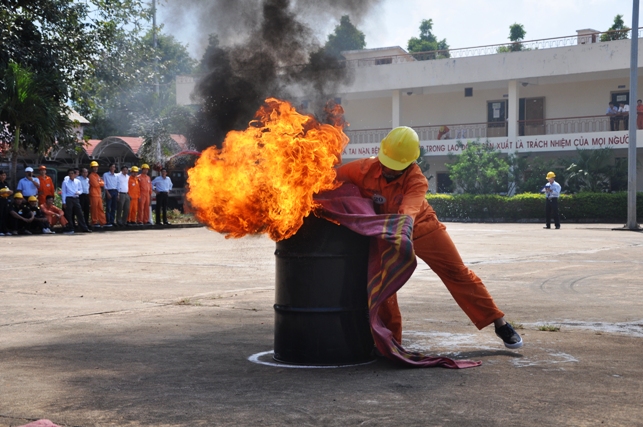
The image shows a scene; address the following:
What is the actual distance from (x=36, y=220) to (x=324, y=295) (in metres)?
16.8

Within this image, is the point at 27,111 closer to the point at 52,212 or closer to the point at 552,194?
the point at 52,212

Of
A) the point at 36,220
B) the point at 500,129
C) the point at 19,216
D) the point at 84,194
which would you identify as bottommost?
the point at 36,220

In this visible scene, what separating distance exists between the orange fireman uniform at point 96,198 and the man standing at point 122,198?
0.54m

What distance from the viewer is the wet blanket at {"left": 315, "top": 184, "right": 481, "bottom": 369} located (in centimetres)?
493

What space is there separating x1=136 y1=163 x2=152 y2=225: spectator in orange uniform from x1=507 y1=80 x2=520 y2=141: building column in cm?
1742

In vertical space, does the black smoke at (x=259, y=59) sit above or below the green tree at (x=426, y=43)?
below

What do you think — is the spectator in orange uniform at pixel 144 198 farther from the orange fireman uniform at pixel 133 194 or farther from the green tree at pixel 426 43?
the green tree at pixel 426 43

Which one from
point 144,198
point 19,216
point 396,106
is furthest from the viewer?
point 396,106

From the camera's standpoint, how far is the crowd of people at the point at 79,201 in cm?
1994

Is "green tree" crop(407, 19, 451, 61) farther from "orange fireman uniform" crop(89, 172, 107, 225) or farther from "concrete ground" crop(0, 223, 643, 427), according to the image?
"concrete ground" crop(0, 223, 643, 427)

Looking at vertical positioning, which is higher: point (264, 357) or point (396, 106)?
point (396, 106)

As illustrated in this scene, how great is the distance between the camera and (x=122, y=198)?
2316 centimetres

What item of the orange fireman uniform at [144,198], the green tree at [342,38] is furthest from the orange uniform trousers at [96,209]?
the green tree at [342,38]

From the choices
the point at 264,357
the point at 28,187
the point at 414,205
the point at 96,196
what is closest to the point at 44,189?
the point at 28,187
